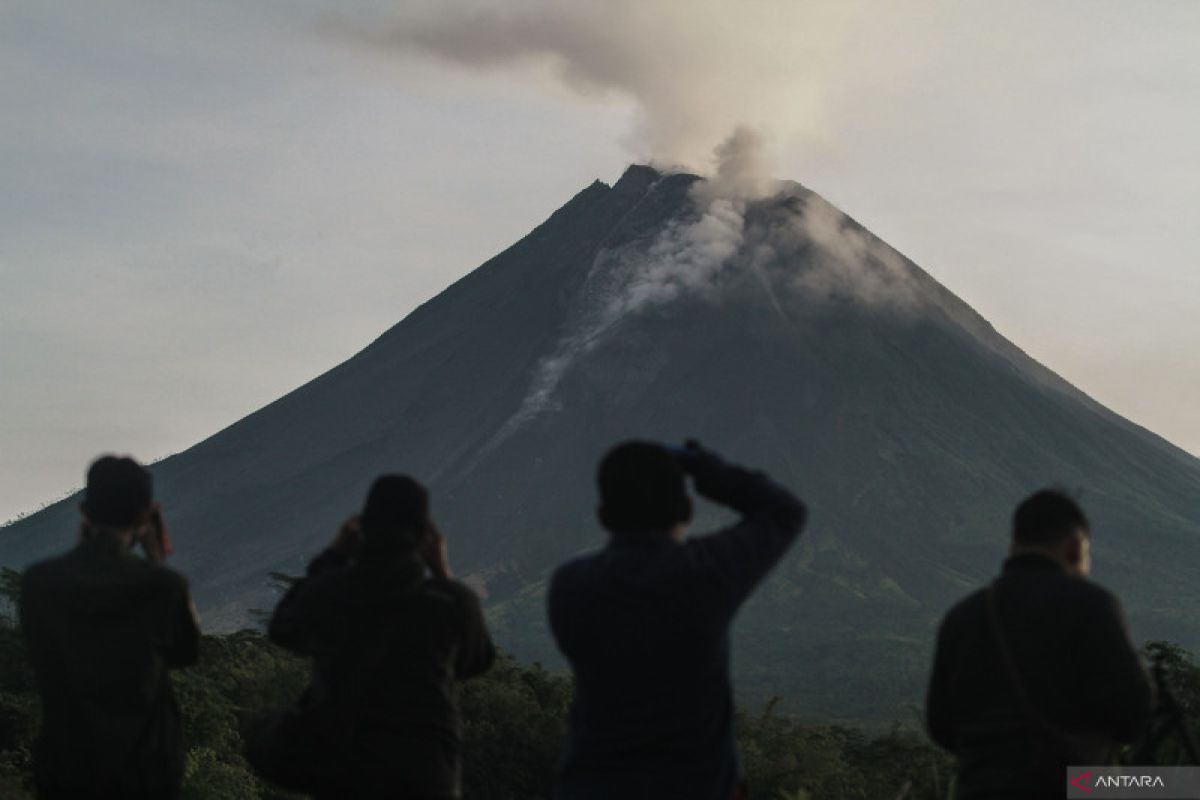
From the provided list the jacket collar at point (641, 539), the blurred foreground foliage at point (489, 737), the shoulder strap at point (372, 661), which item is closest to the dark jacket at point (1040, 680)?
the jacket collar at point (641, 539)

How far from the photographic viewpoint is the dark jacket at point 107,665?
20.5 feet

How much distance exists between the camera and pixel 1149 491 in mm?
184625

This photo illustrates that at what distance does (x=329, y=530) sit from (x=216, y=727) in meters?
163

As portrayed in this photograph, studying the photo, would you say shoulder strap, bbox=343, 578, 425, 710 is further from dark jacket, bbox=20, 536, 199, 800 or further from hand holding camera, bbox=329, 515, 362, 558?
dark jacket, bbox=20, 536, 199, 800

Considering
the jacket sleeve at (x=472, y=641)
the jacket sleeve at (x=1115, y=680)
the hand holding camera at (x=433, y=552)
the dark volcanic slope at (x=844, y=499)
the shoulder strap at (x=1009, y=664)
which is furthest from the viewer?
the dark volcanic slope at (x=844, y=499)

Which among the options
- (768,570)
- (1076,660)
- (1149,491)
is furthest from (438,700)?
(1149,491)

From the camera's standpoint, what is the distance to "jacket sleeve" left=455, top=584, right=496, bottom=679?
242 inches

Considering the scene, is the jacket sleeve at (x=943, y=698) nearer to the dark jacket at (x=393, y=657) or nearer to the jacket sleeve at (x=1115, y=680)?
the jacket sleeve at (x=1115, y=680)

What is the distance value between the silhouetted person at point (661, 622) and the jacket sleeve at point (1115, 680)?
3.36ft

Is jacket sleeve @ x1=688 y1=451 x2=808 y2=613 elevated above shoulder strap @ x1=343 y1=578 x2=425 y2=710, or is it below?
Answer: above

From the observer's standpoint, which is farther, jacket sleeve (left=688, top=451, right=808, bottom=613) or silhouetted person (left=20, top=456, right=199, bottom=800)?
silhouetted person (left=20, top=456, right=199, bottom=800)
